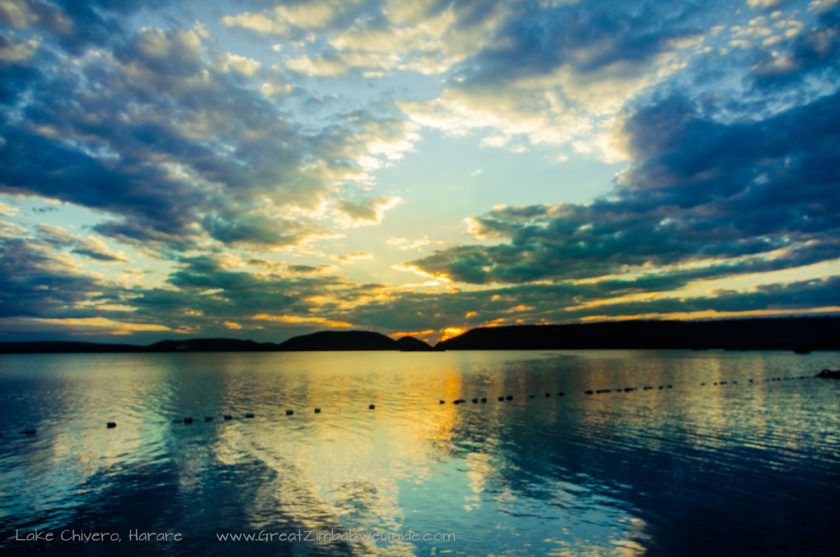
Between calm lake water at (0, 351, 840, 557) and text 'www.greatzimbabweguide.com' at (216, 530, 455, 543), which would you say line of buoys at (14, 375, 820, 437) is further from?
text 'www.greatzimbabweguide.com' at (216, 530, 455, 543)

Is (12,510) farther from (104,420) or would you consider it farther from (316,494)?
(104,420)

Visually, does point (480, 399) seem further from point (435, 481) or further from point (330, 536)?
point (330, 536)

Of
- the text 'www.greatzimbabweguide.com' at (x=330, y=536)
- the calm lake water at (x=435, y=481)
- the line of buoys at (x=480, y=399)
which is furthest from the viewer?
the line of buoys at (x=480, y=399)

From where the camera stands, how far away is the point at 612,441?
145 feet

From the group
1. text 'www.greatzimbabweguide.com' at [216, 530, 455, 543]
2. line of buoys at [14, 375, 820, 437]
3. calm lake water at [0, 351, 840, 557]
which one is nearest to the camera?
calm lake water at [0, 351, 840, 557]

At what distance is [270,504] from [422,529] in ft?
30.4

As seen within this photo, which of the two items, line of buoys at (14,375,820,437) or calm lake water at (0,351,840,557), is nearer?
calm lake water at (0,351,840,557)

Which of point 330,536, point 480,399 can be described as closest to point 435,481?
point 330,536

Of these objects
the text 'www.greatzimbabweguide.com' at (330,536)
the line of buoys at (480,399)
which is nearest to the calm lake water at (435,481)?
the text 'www.greatzimbabweguide.com' at (330,536)

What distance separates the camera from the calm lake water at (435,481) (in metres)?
22.7

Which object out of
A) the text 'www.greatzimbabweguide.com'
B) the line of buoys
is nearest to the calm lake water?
the text 'www.greatzimbabweguide.com'

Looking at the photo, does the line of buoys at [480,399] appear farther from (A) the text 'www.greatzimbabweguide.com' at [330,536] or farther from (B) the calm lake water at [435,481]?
(A) the text 'www.greatzimbabweguide.com' at [330,536]

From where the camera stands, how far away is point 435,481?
3216 cm

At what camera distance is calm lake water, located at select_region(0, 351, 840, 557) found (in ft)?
74.6
